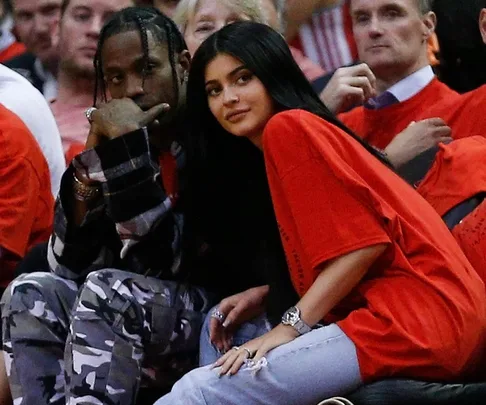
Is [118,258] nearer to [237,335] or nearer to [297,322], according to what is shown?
[237,335]

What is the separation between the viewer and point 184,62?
10.0 ft

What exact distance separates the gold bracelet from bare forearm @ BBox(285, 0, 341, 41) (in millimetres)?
1393

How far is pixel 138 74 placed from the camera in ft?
9.67

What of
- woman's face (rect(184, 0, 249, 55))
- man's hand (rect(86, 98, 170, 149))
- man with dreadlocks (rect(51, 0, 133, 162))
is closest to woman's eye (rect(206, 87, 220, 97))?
man's hand (rect(86, 98, 170, 149))

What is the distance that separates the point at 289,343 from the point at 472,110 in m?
1.00

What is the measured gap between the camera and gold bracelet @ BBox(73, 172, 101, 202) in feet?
9.53

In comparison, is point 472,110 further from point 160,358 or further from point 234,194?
point 160,358

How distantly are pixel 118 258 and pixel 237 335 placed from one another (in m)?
0.37

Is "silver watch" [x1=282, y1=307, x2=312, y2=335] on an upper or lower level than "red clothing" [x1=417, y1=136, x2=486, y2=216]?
lower

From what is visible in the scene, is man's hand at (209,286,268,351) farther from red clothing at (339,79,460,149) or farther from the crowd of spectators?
red clothing at (339,79,460,149)

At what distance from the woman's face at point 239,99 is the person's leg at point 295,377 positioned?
1.62 ft

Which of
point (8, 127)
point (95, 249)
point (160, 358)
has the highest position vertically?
point (8, 127)

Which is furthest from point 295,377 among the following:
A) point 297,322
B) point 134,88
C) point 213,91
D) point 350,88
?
point 350,88

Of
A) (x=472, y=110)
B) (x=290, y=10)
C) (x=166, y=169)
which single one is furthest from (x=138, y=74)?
(x=290, y=10)
